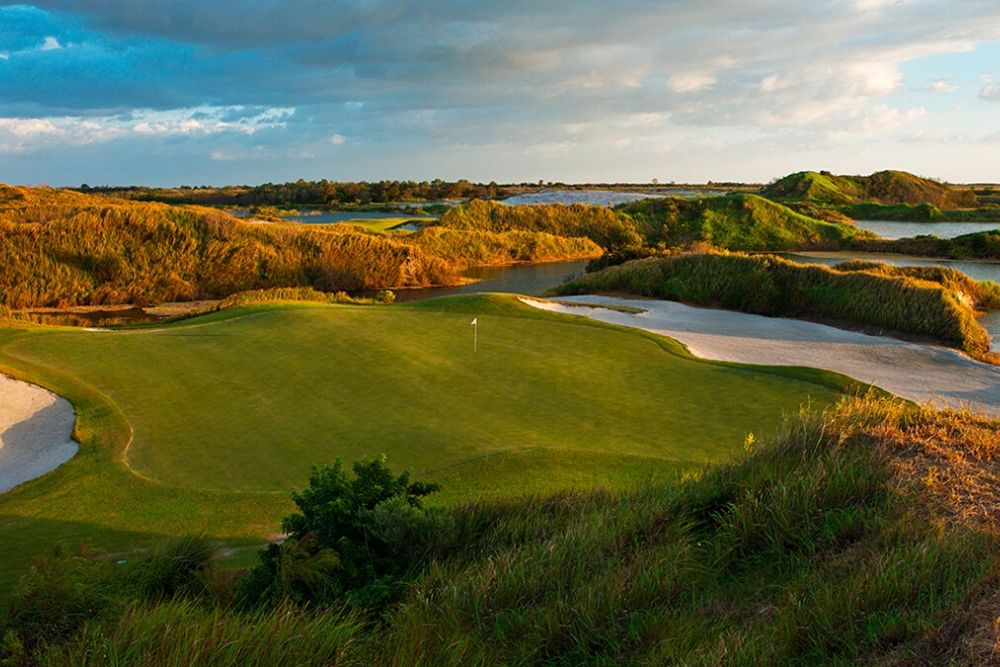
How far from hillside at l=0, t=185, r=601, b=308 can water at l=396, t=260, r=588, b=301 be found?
209 cm

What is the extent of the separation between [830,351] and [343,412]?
11.8 m

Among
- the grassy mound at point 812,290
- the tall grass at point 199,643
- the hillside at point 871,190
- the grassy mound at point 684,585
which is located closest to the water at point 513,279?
the grassy mound at point 812,290

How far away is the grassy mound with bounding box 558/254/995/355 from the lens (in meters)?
19.5

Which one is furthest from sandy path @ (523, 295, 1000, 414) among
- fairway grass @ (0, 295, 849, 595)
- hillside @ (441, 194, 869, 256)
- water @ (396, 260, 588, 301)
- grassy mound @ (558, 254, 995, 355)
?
hillside @ (441, 194, 869, 256)

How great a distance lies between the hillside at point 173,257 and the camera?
1179 inches

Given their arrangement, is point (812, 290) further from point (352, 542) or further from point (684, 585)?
point (352, 542)

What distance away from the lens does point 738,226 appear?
50250 mm

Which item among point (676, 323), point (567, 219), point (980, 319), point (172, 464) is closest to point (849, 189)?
point (567, 219)

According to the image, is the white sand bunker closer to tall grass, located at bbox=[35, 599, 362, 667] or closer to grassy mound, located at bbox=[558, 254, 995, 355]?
tall grass, located at bbox=[35, 599, 362, 667]

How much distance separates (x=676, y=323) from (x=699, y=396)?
931 cm

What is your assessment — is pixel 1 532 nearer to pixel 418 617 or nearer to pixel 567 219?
pixel 418 617

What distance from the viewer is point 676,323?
19.8 m

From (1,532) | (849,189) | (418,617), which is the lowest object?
(1,532)

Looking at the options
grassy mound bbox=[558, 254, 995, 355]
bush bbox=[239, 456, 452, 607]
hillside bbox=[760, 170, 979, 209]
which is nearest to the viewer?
bush bbox=[239, 456, 452, 607]
